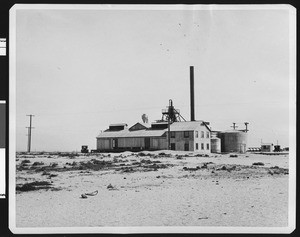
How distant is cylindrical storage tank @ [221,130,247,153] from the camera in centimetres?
549

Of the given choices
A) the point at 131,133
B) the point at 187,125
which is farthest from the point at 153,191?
the point at 187,125

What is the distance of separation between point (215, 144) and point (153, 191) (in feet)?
3.92

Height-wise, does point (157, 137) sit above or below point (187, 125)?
below

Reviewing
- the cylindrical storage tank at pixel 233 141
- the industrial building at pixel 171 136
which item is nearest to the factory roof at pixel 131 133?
the industrial building at pixel 171 136

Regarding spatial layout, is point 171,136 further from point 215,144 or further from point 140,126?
point 215,144

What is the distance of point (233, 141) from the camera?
572 centimetres

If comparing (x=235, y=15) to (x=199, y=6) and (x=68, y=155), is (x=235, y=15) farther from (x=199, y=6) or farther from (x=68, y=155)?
(x=68, y=155)

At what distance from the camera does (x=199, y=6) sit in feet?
16.7

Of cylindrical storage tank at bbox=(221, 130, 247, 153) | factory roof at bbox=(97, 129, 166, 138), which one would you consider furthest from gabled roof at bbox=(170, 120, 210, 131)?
cylindrical storage tank at bbox=(221, 130, 247, 153)

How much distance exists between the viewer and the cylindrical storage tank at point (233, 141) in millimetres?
5486

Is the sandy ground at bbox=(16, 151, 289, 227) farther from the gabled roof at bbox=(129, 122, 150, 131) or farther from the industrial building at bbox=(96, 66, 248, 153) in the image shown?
the gabled roof at bbox=(129, 122, 150, 131)

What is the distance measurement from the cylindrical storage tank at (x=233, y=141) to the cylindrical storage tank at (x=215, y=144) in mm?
76

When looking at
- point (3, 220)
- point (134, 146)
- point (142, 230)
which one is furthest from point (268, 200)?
point (3, 220)

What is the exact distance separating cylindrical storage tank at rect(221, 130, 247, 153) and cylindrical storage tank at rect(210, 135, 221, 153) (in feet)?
0.25
